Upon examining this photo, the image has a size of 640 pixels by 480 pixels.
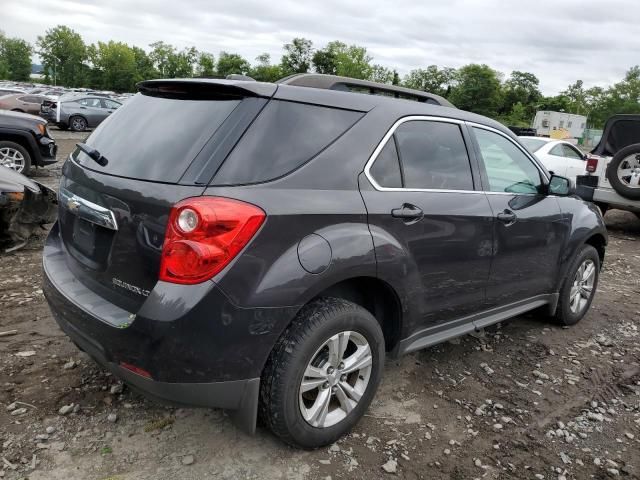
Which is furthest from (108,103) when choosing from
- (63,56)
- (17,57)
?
(17,57)

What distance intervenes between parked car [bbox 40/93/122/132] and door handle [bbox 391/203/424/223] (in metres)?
Result: 20.7

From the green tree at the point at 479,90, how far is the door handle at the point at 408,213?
91927 mm

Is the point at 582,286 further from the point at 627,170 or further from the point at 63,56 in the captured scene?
the point at 63,56

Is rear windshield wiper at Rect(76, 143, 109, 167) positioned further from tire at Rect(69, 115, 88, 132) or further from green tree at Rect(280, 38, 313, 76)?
green tree at Rect(280, 38, 313, 76)

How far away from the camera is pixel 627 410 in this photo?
339 cm

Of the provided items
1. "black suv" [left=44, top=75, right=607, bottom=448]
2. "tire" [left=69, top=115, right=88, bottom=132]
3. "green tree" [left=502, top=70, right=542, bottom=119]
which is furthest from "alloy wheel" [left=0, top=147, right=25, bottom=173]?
"green tree" [left=502, top=70, right=542, bottom=119]

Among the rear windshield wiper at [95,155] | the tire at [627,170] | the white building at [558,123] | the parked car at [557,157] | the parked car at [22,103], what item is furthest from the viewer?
the white building at [558,123]

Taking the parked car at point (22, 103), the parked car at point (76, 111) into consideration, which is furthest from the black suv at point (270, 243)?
the parked car at point (22, 103)

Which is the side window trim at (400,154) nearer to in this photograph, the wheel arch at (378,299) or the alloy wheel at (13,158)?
the wheel arch at (378,299)

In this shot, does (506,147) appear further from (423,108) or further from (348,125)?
(348,125)

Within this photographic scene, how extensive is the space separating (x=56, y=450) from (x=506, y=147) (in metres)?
3.27

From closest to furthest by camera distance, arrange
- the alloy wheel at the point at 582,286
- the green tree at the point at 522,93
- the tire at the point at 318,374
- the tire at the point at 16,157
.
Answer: the tire at the point at 318,374
the alloy wheel at the point at 582,286
the tire at the point at 16,157
the green tree at the point at 522,93

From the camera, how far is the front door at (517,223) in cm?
351

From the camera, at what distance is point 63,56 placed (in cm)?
9069
